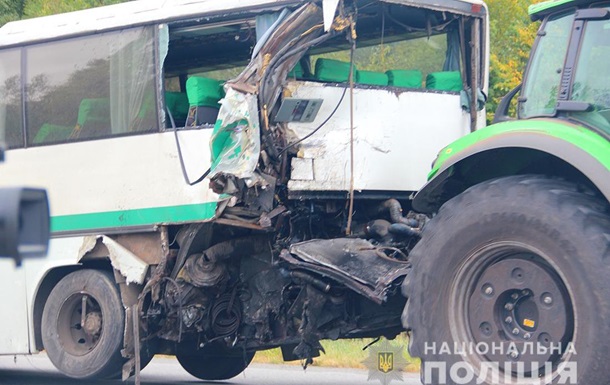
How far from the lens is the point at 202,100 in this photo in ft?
26.5

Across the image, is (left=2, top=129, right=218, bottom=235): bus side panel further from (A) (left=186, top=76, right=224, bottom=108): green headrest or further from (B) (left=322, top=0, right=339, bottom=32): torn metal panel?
(B) (left=322, top=0, right=339, bottom=32): torn metal panel

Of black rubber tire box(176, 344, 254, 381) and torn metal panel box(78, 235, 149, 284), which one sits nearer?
torn metal panel box(78, 235, 149, 284)

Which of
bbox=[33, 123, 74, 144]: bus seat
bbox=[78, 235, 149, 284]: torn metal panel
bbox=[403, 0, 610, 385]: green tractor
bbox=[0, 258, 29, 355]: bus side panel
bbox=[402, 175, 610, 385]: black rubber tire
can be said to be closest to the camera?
bbox=[402, 175, 610, 385]: black rubber tire

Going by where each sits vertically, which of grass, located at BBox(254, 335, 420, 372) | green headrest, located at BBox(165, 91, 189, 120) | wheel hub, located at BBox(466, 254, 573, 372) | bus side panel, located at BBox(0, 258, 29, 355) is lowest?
grass, located at BBox(254, 335, 420, 372)

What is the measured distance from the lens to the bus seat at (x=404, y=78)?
8.09m

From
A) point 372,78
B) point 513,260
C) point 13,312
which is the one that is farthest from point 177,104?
point 513,260

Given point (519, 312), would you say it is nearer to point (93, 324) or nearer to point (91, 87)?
point (93, 324)

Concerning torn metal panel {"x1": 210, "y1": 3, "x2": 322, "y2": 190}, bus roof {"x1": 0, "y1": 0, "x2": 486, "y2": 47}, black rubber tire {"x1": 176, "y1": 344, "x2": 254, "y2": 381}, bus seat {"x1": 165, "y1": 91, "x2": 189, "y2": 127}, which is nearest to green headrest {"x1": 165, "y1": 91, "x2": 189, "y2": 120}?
bus seat {"x1": 165, "y1": 91, "x2": 189, "y2": 127}

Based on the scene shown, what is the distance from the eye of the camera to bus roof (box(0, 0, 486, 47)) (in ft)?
25.6

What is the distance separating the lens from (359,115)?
24.7ft

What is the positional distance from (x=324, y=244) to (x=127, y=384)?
3976 millimetres

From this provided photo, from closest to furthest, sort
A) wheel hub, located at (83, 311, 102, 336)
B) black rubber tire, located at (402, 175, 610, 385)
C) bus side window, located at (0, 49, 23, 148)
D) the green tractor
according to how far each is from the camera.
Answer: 1. black rubber tire, located at (402, 175, 610, 385)
2. the green tractor
3. wheel hub, located at (83, 311, 102, 336)
4. bus side window, located at (0, 49, 23, 148)

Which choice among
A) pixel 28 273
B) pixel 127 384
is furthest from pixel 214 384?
pixel 28 273

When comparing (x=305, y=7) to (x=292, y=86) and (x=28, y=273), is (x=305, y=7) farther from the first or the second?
(x=28, y=273)
